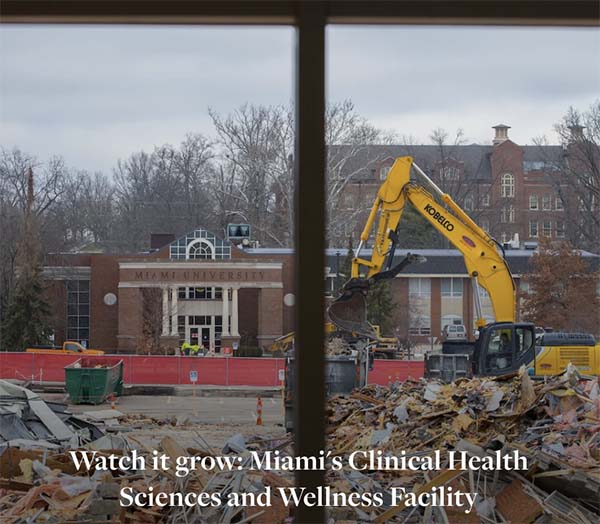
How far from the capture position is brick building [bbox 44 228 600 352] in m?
2.68

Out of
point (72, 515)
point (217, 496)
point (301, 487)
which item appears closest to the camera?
point (301, 487)

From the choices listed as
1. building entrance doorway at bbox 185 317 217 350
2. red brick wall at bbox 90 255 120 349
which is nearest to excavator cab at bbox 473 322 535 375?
building entrance doorway at bbox 185 317 217 350

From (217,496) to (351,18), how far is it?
207 centimetres

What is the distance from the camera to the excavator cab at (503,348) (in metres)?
4.83

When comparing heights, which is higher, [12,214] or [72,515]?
[12,214]

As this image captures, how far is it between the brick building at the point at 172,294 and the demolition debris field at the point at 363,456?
0.46 metres

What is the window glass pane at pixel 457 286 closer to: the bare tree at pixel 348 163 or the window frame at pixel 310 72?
the bare tree at pixel 348 163

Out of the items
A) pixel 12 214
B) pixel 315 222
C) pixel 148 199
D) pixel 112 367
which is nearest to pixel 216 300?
pixel 148 199

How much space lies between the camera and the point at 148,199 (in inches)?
94.7

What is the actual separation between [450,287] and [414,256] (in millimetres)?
354

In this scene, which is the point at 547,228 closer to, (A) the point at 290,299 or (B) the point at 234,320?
(B) the point at 234,320

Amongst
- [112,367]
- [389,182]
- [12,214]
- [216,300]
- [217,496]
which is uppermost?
[389,182]

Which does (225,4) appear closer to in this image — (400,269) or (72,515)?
(72,515)

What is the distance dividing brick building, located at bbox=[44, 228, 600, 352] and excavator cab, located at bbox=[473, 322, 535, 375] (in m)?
2.17
